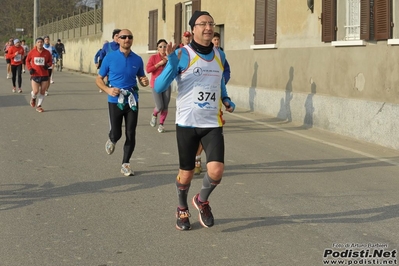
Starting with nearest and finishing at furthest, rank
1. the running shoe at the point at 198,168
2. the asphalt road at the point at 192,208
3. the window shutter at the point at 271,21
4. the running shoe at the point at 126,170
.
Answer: the asphalt road at the point at 192,208 < the running shoe at the point at 126,170 < the running shoe at the point at 198,168 < the window shutter at the point at 271,21

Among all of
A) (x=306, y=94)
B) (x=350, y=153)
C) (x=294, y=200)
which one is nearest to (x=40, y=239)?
(x=294, y=200)

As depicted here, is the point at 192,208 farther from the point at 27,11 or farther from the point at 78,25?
the point at 27,11

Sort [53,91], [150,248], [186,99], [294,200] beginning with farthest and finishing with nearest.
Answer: [53,91]
[294,200]
[186,99]
[150,248]

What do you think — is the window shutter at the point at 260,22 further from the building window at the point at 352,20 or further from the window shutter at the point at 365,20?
the window shutter at the point at 365,20

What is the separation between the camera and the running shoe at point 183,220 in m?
6.71

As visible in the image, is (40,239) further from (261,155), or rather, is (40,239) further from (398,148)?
(398,148)

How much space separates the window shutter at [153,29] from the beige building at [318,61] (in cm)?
575

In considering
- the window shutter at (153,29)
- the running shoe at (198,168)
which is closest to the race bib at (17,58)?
the window shutter at (153,29)

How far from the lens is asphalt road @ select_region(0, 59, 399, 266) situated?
599 cm

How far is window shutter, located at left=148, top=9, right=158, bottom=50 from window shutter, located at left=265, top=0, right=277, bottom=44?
11462 mm

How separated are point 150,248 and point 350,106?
8.49 metres

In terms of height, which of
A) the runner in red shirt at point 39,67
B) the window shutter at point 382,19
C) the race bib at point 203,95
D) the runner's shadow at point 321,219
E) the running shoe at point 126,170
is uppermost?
the window shutter at point 382,19

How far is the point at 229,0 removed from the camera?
2103cm

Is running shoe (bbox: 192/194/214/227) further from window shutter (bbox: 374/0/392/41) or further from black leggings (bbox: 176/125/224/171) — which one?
window shutter (bbox: 374/0/392/41)
